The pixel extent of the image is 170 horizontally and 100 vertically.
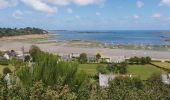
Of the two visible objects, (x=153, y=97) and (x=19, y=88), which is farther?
(x=153, y=97)

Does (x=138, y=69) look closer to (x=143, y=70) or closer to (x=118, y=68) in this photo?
(x=143, y=70)

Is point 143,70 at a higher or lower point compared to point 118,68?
lower

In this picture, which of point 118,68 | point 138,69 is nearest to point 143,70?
point 138,69

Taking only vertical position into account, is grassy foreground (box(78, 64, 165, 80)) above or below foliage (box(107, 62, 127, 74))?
below

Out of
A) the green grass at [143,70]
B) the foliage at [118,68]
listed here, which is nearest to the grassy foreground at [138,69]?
the green grass at [143,70]

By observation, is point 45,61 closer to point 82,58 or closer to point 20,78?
point 20,78

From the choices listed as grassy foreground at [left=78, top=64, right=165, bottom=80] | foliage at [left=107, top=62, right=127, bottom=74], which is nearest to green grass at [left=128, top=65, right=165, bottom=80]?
grassy foreground at [left=78, top=64, right=165, bottom=80]

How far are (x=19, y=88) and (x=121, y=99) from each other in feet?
14.2

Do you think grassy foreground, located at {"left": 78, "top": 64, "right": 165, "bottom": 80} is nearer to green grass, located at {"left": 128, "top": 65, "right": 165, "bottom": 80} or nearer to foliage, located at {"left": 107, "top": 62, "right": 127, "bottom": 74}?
green grass, located at {"left": 128, "top": 65, "right": 165, "bottom": 80}

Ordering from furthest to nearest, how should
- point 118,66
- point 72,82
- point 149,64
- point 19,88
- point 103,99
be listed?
point 149,64, point 118,66, point 72,82, point 103,99, point 19,88

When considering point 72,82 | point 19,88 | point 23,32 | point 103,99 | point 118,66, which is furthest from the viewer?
point 23,32

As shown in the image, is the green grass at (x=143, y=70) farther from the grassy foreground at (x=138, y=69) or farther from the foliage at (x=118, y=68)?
the foliage at (x=118, y=68)

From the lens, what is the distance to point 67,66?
15734 mm

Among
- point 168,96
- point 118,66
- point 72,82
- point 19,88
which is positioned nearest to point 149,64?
point 118,66
